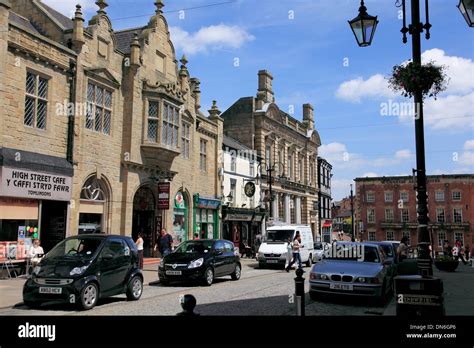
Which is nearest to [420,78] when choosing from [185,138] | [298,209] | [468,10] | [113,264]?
[468,10]

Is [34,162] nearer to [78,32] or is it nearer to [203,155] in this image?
[78,32]

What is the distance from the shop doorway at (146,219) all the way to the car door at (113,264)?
12358 mm

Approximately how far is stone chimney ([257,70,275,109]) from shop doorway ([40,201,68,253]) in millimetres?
25073

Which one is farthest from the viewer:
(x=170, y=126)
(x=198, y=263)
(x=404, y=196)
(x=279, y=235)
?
(x=404, y=196)

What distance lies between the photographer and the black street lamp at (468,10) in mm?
7223

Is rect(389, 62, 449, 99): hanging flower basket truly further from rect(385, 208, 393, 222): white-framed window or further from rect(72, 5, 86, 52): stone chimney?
rect(385, 208, 393, 222): white-framed window

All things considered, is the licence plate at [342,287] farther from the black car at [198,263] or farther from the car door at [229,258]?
the car door at [229,258]

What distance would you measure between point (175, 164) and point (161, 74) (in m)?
5.12

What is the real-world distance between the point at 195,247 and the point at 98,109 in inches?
337

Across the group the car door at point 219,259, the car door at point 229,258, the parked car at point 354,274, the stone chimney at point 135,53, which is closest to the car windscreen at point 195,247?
the car door at point 219,259

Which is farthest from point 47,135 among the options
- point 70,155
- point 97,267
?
point 97,267

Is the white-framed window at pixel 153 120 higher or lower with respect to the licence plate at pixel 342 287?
higher

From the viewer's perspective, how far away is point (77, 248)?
36.4 ft

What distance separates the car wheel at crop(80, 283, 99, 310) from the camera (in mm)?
9865
